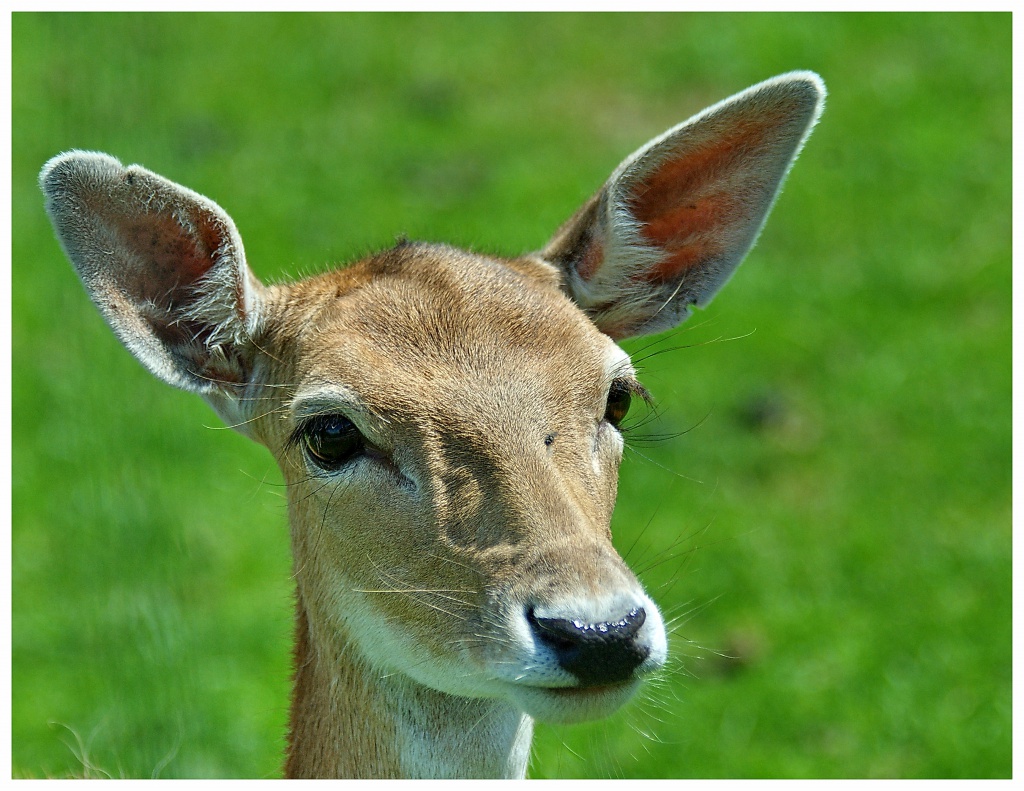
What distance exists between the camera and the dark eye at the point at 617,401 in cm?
413

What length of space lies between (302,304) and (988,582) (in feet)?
15.7

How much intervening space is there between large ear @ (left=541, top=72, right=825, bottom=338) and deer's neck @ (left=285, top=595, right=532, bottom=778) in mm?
1476

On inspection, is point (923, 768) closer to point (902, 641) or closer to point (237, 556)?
point (902, 641)

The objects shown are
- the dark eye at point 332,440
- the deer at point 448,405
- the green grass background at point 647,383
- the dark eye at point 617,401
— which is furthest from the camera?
the green grass background at point 647,383

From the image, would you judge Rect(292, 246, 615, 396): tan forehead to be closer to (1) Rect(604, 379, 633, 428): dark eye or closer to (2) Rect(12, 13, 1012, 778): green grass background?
(1) Rect(604, 379, 633, 428): dark eye

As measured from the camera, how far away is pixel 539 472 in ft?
12.0

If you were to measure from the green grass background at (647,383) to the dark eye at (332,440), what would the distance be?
165 centimetres

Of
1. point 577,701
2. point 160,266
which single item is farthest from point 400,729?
point 160,266

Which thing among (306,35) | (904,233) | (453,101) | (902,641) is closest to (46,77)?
(306,35)

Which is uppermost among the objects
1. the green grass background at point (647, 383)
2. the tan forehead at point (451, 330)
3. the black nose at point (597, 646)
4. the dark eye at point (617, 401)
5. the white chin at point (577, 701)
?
the tan forehead at point (451, 330)

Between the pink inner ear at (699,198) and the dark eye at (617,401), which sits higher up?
the pink inner ear at (699,198)

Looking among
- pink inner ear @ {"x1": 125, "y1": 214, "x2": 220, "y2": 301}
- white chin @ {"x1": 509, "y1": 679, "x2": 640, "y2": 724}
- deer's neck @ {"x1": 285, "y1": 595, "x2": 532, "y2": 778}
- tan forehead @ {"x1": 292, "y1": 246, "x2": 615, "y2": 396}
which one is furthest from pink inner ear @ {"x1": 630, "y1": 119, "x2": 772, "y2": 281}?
white chin @ {"x1": 509, "y1": 679, "x2": 640, "y2": 724}

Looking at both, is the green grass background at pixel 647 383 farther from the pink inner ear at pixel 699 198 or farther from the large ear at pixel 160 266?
the large ear at pixel 160 266

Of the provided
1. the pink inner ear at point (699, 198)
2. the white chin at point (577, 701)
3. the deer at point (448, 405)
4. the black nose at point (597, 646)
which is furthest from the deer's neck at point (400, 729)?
the pink inner ear at point (699, 198)
